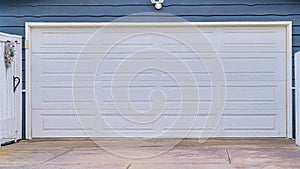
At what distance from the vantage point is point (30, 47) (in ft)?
28.3

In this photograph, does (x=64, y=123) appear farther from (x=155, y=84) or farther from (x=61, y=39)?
(x=155, y=84)

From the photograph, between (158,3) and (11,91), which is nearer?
(11,91)

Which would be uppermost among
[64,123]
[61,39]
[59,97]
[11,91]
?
[61,39]

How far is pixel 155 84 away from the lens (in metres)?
8.62

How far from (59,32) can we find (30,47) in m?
0.54

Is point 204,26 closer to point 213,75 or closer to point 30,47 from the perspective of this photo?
point 213,75

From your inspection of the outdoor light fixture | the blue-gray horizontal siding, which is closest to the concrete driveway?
the blue-gray horizontal siding

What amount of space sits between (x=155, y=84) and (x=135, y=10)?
1.26 m

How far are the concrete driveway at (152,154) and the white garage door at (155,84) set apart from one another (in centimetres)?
36

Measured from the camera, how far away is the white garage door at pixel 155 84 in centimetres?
852

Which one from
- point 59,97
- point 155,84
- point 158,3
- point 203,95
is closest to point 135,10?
point 158,3

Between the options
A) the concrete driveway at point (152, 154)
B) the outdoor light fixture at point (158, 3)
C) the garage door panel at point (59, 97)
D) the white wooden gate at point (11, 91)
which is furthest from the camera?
the garage door panel at point (59, 97)

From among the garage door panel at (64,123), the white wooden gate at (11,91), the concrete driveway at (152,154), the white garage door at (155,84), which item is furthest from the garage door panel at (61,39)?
the concrete driveway at (152,154)

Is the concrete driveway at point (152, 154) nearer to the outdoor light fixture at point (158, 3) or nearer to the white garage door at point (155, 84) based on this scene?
the white garage door at point (155, 84)
